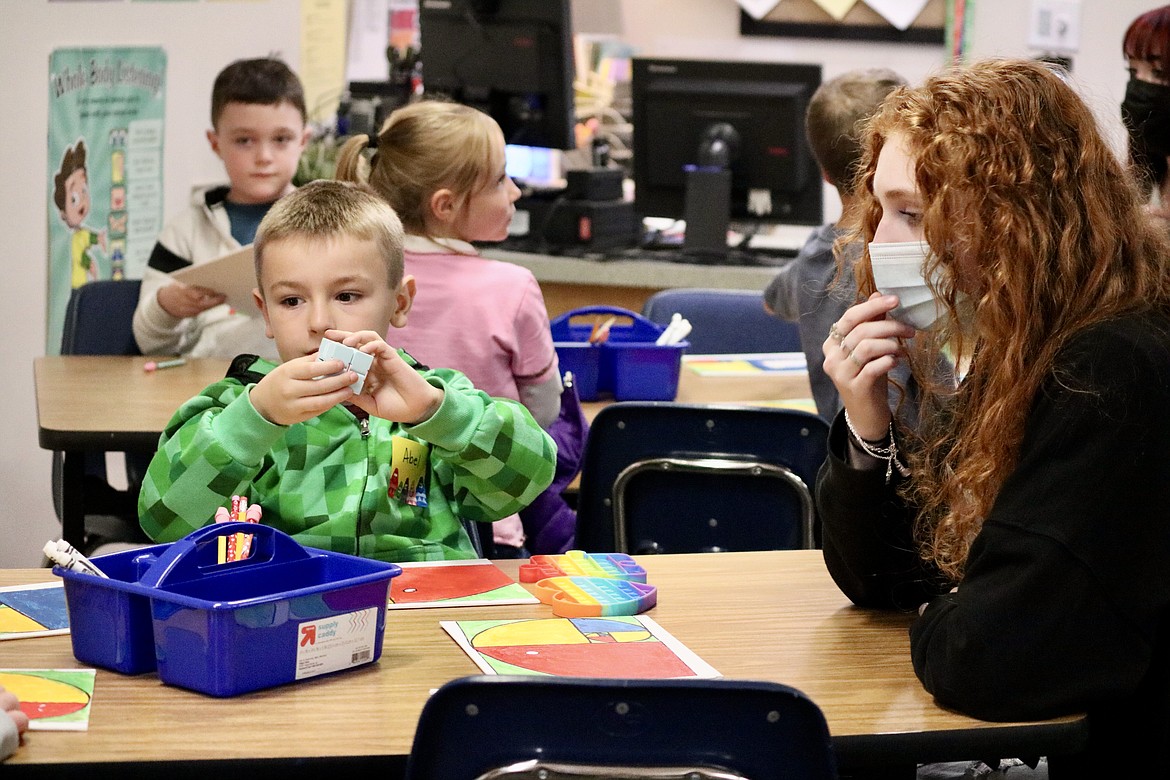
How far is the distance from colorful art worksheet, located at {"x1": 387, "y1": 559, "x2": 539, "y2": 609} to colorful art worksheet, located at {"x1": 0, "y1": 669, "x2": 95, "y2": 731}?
368 millimetres

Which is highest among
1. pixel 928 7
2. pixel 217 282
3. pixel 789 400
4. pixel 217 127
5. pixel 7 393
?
pixel 928 7

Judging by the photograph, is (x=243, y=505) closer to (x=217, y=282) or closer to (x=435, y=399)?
(x=435, y=399)

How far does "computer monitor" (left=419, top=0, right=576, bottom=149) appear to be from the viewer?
15.6 feet

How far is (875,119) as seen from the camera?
5.16 ft

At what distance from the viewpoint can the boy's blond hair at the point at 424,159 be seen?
2.58 metres

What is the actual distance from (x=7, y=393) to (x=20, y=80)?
931 millimetres

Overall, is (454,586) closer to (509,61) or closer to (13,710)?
(13,710)

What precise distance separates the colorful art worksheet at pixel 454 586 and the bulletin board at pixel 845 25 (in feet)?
15.4

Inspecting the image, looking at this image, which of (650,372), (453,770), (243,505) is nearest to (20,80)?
(650,372)

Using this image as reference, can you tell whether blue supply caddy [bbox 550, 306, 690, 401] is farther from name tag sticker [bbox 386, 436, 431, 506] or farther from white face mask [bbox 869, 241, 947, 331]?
white face mask [bbox 869, 241, 947, 331]

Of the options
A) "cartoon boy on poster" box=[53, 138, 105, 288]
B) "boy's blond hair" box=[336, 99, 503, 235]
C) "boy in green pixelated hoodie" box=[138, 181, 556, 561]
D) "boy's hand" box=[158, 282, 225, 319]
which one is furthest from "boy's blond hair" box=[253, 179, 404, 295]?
"cartoon boy on poster" box=[53, 138, 105, 288]

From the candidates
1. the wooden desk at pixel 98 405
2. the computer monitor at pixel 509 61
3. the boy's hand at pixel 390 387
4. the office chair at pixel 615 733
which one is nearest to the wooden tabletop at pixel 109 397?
the wooden desk at pixel 98 405

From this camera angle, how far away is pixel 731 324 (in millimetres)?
3729

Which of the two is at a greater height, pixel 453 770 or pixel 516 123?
pixel 516 123
